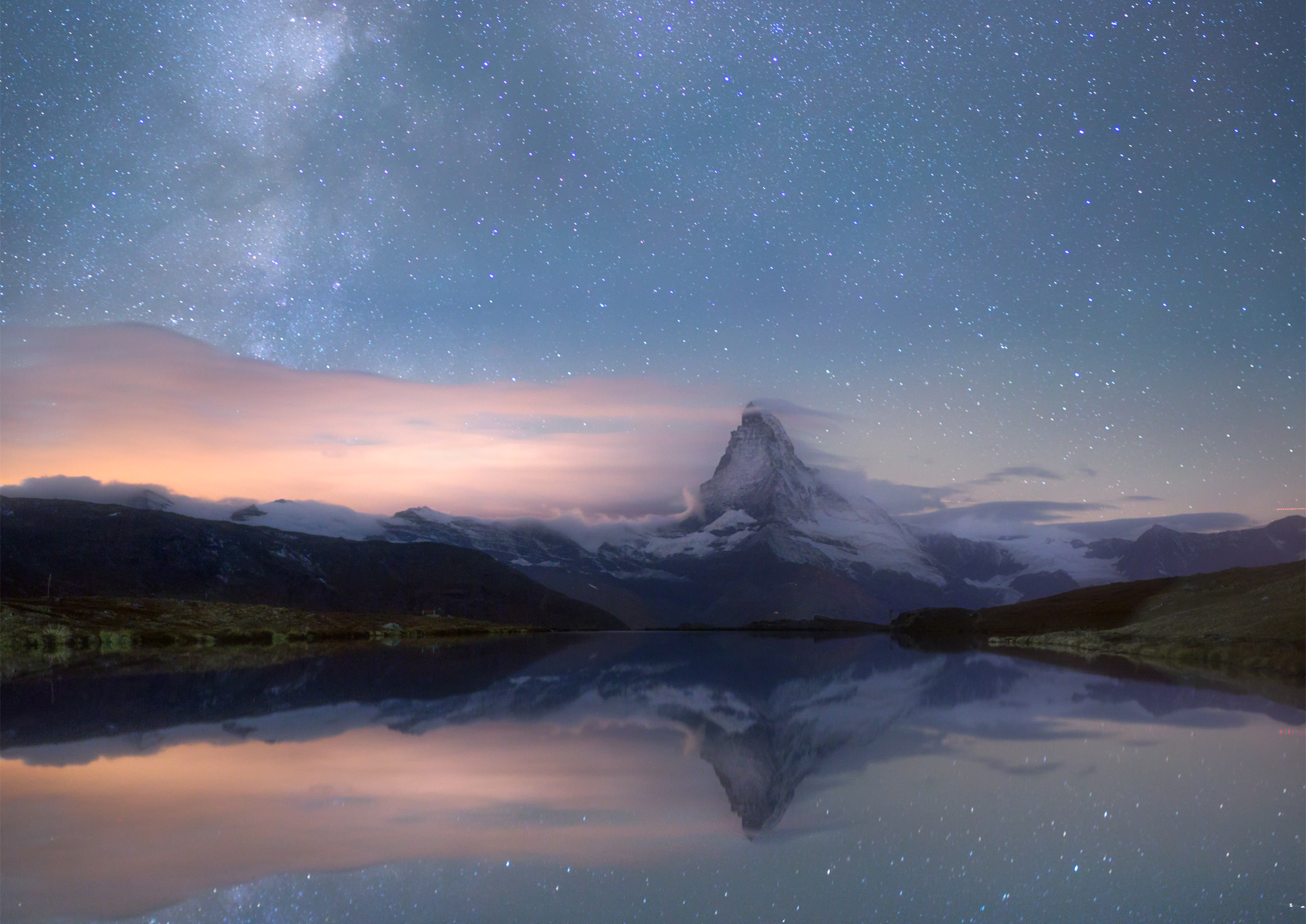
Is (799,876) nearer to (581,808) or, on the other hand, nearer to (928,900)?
(928,900)

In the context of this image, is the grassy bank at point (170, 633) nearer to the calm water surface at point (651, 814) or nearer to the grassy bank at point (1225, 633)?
the calm water surface at point (651, 814)

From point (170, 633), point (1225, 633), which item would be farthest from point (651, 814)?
point (170, 633)

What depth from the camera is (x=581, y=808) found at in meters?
11.7

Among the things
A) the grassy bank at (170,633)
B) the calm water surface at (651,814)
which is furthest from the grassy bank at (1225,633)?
the grassy bank at (170,633)

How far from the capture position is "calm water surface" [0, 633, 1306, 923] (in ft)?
26.5

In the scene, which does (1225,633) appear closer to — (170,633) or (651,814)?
(651,814)

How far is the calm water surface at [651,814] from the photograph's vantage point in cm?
809

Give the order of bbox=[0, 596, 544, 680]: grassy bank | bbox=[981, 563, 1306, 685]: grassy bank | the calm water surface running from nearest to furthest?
the calm water surface
bbox=[981, 563, 1306, 685]: grassy bank
bbox=[0, 596, 544, 680]: grassy bank

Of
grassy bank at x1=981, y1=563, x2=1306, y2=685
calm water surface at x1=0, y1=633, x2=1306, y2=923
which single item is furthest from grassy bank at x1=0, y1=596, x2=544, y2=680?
grassy bank at x1=981, y1=563, x2=1306, y2=685

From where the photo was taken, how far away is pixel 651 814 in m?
11.4

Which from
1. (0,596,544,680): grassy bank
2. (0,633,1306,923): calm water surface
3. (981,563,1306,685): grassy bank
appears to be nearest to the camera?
(0,633,1306,923): calm water surface

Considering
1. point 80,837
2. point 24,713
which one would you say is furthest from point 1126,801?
point 24,713

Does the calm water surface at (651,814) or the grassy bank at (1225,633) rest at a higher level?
the calm water surface at (651,814)

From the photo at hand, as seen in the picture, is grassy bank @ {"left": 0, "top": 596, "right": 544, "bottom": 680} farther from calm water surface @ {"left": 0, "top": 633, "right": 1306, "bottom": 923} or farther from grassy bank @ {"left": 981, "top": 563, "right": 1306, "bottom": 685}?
grassy bank @ {"left": 981, "top": 563, "right": 1306, "bottom": 685}
